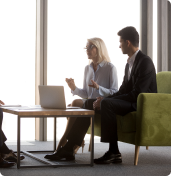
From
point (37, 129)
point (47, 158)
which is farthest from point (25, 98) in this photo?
point (47, 158)

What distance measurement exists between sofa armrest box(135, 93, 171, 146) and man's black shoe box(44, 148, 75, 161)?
0.62 metres

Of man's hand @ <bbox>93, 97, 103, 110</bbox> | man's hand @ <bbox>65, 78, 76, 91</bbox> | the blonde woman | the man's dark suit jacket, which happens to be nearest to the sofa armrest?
the man's dark suit jacket

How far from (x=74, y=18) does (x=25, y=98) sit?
4.27 feet

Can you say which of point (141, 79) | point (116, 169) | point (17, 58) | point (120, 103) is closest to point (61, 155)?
point (116, 169)

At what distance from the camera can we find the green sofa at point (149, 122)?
2699 millimetres

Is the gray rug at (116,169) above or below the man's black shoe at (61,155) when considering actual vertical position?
below

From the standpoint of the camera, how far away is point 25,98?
4.27 m

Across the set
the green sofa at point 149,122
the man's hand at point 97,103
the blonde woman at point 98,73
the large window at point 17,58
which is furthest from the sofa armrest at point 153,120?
the large window at point 17,58

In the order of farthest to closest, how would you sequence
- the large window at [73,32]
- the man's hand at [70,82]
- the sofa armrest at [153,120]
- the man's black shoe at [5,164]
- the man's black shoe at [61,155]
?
the large window at [73,32]
the man's hand at [70,82]
the man's black shoe at [61,155]
the sofa armrest at [153,120]
the man's black shoe at [5,164]

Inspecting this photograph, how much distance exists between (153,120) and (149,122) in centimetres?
4

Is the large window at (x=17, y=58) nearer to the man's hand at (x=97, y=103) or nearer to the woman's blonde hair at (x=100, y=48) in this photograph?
the woman's blonde hair at (x=100, y=48)

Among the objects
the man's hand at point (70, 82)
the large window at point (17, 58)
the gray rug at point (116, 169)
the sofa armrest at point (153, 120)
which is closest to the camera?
the gray rug at point (116, 169)

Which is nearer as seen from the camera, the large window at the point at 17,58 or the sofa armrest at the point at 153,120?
the sofa armrest at the point at 153,120

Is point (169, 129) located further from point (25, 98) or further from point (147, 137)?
point (25, 98)
